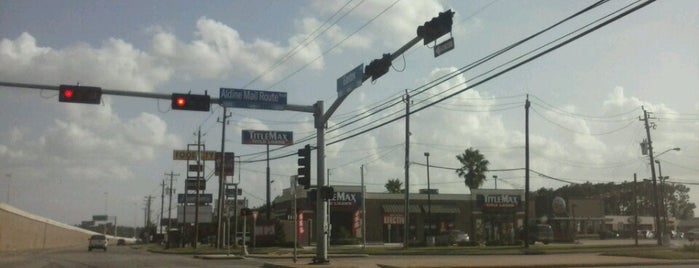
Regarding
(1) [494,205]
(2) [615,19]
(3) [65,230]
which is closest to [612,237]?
(1) [494,205]

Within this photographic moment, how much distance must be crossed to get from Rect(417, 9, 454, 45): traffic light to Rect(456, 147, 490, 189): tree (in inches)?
2503

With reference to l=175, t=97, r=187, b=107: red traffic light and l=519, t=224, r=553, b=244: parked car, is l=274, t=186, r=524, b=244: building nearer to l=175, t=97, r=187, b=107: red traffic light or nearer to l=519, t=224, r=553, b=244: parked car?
l=519, t=224, r=553, b=244: parked car

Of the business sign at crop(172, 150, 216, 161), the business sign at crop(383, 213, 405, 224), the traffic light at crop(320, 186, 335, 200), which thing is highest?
the business sign at crop(172, 150, 216, 161)

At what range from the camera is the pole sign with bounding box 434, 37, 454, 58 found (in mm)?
17019

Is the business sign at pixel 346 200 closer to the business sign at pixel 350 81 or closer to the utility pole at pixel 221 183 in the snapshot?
the utility pole at pixel 221 183

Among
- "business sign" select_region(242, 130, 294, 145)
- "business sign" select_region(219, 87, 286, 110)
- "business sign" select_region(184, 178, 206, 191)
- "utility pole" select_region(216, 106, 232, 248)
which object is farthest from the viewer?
"business sign" select_region(184, 178, 206, 191)

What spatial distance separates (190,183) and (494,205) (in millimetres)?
31176

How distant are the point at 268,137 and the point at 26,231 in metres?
58.9

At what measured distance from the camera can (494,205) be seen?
2813 inches

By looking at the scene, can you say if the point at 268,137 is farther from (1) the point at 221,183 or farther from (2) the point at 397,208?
(2) the point at 397,208

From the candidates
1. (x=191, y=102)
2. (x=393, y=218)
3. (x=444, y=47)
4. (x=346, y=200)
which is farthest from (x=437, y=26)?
(x=393, y=218)

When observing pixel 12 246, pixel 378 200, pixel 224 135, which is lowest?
pixel 12 246

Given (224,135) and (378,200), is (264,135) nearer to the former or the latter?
(224,135)

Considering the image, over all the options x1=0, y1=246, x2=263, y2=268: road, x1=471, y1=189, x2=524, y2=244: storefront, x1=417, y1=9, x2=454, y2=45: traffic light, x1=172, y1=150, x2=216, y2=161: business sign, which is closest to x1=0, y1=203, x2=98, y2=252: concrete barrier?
x1=172, y1=150, x2=216, y2=161: business sign
